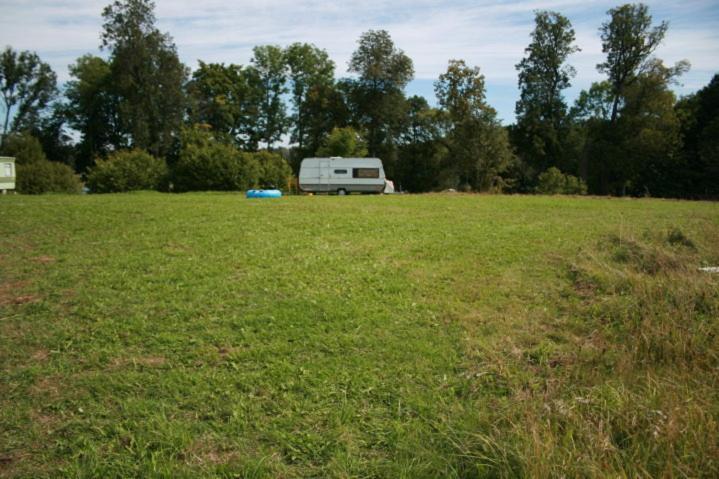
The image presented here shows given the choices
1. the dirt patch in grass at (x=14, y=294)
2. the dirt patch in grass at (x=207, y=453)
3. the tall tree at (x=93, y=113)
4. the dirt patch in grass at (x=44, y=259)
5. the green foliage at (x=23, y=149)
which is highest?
the tall tree at (x=93, y=113)

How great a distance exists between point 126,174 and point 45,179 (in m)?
5.82

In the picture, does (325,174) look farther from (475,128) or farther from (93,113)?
(93,113)

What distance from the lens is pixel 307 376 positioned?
4445 mm

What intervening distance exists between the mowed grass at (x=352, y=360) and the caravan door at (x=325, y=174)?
23695 mm

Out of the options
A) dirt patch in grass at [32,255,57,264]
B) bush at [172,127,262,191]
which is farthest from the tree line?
dirt patch in grass at [32,255,57,264]

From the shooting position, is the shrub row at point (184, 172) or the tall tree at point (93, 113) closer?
the shrub row at point (184, 172)

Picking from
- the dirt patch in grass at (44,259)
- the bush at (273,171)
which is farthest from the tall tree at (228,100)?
the dirt patch in grass at (44,259)

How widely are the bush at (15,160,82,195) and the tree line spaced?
0.11 m

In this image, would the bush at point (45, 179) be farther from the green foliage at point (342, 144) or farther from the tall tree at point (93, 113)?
the tall tree at point (93, 113)

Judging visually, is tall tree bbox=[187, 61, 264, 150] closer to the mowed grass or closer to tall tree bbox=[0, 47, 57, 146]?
tall tree bbox=[0, 47, 57, 146]

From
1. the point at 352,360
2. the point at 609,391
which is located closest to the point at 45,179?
the point at 352,360

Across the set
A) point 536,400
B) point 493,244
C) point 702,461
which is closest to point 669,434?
point 702,461

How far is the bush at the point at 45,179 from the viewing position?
25.6 meters

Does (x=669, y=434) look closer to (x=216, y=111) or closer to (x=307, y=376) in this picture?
(x=307, y=376)
